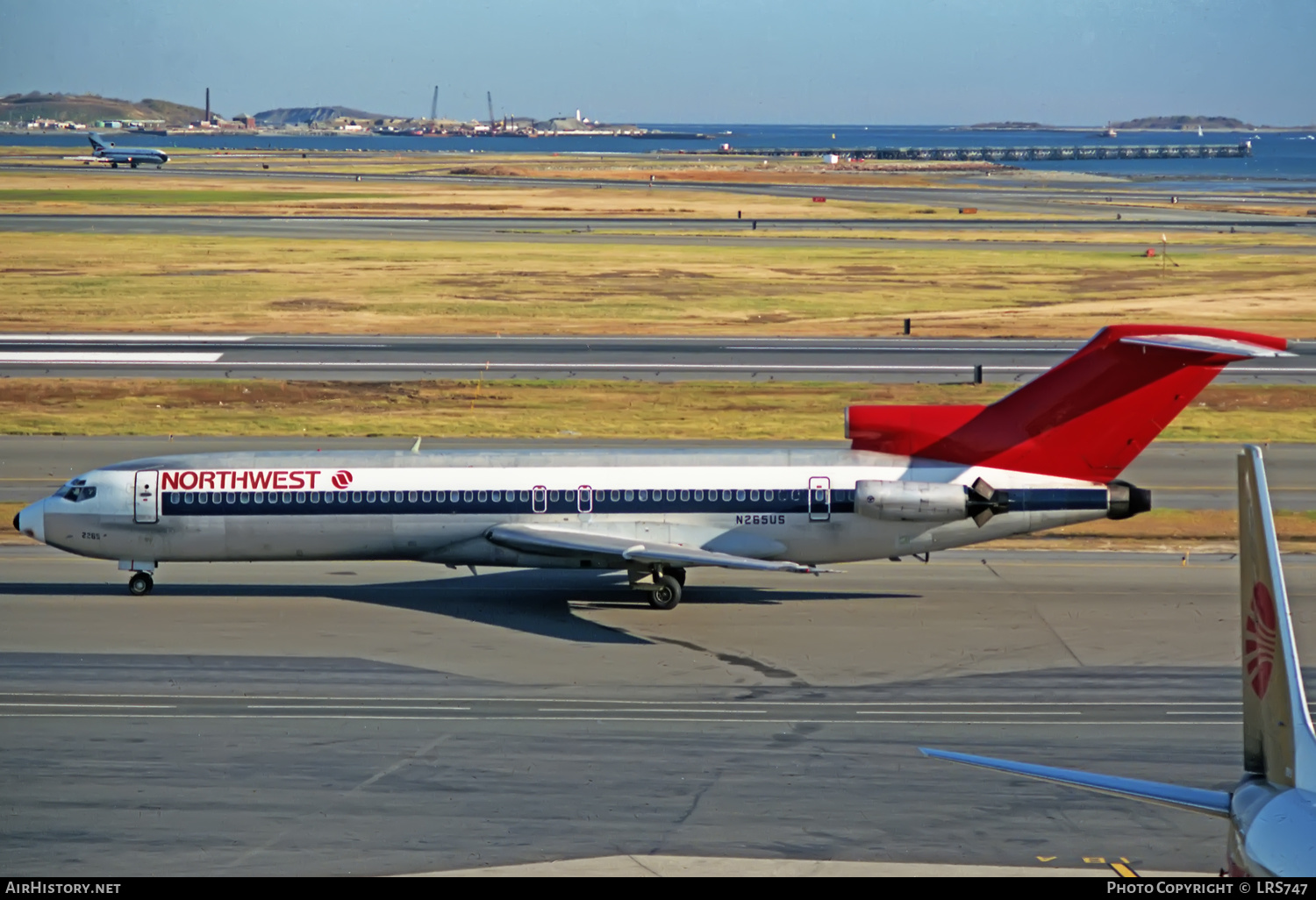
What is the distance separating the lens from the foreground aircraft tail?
11.5 metres

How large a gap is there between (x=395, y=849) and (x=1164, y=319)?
65.3 metres

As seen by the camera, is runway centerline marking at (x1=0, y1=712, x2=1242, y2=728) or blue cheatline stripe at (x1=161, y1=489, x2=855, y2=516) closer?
runway centerline marking at (x1=0, y1=712, x2=1242, y2=728)

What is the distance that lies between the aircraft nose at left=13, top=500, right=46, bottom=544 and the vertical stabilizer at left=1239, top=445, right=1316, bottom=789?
92.3 feet

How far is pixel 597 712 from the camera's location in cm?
2525

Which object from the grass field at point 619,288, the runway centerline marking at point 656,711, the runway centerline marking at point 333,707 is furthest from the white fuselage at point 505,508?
the grass field at point 619,288

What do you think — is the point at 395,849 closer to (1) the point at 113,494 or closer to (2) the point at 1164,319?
(1) the point at 113,494

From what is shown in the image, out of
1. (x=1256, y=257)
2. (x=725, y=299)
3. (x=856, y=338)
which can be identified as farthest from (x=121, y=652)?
(x=1256, y=257)

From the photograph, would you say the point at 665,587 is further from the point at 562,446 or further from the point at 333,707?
the point at 562,446

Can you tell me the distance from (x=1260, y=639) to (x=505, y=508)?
71.7ft

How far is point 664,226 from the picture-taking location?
129 metres

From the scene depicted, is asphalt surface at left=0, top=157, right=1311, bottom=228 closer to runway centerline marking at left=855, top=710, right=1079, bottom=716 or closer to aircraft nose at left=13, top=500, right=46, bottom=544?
runway centerline marking at left=855, top=710, right=1079, bottom=716

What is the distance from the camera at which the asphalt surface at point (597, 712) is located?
19.9 metres

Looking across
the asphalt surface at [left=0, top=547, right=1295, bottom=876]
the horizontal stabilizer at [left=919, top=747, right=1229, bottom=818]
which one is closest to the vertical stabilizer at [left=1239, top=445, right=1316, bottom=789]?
the horizontal stabilizer at [left=919, top=747, right=1229, bottom=818]

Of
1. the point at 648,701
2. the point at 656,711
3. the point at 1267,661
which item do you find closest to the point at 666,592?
the point at 648,701
